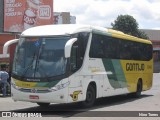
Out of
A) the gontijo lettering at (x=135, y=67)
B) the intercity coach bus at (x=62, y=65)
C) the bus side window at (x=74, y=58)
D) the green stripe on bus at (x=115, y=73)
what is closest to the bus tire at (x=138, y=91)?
the gontijo lettering at (x=135, y=67)

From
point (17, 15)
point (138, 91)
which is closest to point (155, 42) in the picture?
point (17, 15)

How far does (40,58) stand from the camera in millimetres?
14750

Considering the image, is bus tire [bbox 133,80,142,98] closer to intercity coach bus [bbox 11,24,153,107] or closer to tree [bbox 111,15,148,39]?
intercity coach bus [bbox 11,24,153,107]

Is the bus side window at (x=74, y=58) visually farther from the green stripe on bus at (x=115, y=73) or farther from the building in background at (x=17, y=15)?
the building in background at (x=17, y=15)

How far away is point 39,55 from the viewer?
14.8 metres

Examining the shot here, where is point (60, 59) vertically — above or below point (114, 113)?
above

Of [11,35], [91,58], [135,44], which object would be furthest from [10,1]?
[91,58]

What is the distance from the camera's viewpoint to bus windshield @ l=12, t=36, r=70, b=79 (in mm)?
14539

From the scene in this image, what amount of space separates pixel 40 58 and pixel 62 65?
85cm

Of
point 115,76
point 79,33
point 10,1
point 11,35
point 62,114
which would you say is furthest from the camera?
point 10,1

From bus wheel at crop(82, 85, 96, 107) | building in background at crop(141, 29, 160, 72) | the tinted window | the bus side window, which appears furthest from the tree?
the bus side window

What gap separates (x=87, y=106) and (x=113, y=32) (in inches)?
166

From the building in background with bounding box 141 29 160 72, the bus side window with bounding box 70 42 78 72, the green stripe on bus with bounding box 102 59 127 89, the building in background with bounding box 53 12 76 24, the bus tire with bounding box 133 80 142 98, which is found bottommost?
the bus tire with bounding box 133 80 142 98

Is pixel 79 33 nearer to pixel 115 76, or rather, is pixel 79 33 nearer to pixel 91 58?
pixel 91 58
